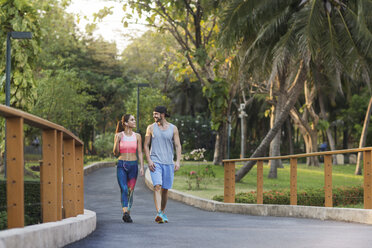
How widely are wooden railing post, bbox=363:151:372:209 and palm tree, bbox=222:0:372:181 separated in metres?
9.35

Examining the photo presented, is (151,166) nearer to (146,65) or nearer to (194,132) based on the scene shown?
(194,132)

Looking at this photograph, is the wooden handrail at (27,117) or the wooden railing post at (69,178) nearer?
the wooden handrail at (27,117)

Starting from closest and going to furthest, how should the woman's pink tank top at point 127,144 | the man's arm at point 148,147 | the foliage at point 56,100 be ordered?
1. the man's arm at point 148,147
2. the woman's pink tank top at point 127,144
3. the foliage at point 56,100

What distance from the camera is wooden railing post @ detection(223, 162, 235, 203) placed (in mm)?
14438

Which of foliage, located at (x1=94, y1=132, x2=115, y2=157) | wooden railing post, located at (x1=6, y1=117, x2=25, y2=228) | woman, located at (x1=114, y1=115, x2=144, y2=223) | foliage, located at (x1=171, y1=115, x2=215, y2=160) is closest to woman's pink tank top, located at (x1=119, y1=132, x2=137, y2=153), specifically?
woman, located at (x1=114, y1=115, x2=144, y2=223)

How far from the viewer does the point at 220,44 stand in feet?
71.2

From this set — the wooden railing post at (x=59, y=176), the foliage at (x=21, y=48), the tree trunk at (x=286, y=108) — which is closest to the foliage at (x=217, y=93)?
the tree trunk at (x=286, y=108)

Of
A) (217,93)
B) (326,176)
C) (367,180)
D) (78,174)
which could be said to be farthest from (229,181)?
(217,93)

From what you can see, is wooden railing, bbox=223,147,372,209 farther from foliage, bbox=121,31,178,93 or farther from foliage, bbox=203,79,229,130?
foliage, bbox=121,31,178,93

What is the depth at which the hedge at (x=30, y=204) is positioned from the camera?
521 centimetres

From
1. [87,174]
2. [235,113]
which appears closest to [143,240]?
[87,174]

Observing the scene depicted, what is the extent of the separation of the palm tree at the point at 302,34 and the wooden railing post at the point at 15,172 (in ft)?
48.1

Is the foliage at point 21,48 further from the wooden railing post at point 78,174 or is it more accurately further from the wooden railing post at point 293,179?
the wooden railing post at point 78,174

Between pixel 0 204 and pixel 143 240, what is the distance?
7.71ft
